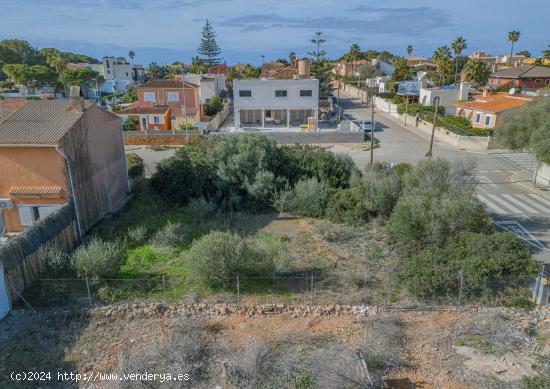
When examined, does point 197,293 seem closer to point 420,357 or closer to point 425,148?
point 420,357

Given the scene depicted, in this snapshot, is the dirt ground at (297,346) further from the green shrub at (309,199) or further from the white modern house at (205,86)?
the white modern house at (205,86)

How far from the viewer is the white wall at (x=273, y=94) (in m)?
46.3

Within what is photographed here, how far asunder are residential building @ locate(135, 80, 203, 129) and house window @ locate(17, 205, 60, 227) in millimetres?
32518

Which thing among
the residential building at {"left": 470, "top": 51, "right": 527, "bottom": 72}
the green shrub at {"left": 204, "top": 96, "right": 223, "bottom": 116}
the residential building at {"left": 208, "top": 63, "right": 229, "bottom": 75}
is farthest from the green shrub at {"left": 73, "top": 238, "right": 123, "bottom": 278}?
the residential building at {"left": 470, "top": 51, "right": 527, "bottom": 72}

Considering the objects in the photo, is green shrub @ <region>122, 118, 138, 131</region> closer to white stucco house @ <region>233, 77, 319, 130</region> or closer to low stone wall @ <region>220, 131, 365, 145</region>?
white stucco house @ <region>233, 77, 319, 130</region>

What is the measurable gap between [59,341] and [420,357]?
1004 cm

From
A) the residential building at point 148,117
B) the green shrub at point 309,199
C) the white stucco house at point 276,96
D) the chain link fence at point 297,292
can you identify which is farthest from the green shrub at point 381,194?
the residential building at point 148,117

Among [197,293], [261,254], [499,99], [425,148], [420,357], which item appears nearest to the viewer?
[420,357]

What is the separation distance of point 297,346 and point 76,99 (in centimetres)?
1543

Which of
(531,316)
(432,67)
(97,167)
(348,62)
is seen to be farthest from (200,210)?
(432,67)

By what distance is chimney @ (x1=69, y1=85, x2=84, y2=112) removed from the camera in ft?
64.0

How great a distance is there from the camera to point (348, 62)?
9969cm

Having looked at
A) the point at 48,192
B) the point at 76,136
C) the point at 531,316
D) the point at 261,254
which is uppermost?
the point at 76,136

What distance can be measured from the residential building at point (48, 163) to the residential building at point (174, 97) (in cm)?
3008
